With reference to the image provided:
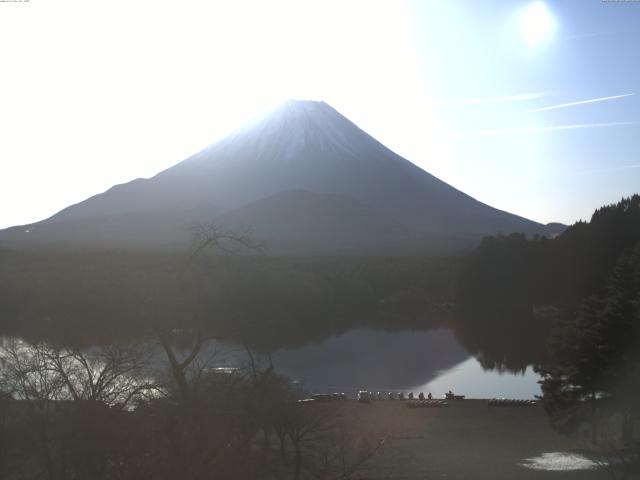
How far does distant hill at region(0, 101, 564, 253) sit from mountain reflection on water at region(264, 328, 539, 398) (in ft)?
113

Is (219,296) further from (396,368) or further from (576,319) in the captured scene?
(576,319)

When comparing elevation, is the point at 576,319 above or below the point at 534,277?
above

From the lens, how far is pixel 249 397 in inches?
184

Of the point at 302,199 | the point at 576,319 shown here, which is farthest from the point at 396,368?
the point at 302,199

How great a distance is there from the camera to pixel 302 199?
252ft

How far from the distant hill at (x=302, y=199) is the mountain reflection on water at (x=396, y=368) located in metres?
34.4

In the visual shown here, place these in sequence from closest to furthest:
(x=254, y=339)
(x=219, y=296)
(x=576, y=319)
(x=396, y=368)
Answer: (x=576, y=319) < (x=254, y=339) < (x=219, y=296) < (x=396, y=368)

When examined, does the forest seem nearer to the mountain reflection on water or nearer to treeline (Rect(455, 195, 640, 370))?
treeline (Rect(455, 195, 640, 370))

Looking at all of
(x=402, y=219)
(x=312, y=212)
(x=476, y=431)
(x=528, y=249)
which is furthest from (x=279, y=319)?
(x=402, y=219)

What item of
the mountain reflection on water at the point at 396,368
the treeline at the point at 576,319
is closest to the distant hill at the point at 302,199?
the treeline at the point at 576,319

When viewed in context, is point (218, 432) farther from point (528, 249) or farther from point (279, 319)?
point (528, 249)

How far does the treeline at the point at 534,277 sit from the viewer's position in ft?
86.4

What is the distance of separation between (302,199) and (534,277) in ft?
146

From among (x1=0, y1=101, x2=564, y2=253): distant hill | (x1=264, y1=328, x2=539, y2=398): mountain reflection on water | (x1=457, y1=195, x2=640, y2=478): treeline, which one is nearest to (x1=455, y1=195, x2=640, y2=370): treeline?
(x1=457, y1=195, x2=640, y2=478): treeline
